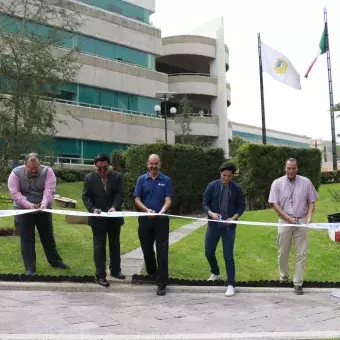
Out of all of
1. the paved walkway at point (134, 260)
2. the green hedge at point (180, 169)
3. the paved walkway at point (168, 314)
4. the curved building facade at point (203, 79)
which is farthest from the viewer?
the curved building facade at point (203, 79)

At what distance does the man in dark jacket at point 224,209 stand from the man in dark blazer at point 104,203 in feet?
4.37

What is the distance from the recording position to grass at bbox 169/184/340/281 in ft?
24.8

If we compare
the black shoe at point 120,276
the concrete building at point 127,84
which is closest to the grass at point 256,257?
the black shoe at point 120,276

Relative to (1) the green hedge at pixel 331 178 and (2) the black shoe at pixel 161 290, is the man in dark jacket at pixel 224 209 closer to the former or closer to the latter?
(2) the black shoe at pixel 161 290

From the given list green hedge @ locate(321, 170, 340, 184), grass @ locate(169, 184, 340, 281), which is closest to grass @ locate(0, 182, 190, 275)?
grass @ locate(169, 184, 340, 281)

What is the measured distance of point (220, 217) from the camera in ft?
21.4

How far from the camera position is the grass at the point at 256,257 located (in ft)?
24.8

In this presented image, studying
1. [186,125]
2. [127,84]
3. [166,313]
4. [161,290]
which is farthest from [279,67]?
[166,313]

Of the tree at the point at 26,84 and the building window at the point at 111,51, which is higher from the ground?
the building window at the point at 111,51

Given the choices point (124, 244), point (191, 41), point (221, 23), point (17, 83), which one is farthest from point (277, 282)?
point (221, 23)

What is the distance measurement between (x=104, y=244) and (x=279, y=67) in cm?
2458

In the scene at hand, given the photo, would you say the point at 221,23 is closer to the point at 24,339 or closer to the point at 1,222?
the point at 1,222

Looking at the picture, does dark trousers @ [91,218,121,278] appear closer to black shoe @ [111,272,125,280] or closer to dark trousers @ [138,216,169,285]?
black shoe @ [111,272,125,280]

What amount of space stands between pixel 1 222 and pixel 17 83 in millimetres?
3550
